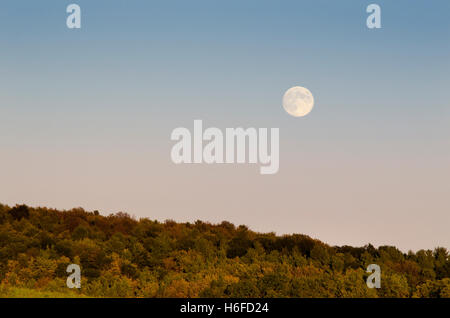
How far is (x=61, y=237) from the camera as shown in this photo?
42156 mm

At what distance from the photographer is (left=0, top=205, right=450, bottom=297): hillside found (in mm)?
27734

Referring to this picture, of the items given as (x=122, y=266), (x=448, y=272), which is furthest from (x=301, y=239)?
(x=122, y=266)

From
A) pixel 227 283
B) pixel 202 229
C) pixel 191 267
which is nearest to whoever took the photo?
pixel 227 283

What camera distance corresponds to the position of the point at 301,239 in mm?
43531

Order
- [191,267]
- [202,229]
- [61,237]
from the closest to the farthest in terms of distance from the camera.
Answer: [191,267] → [61,237] → [202,229]

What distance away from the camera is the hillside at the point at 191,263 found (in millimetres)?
27734

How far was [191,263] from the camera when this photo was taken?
3722cm
